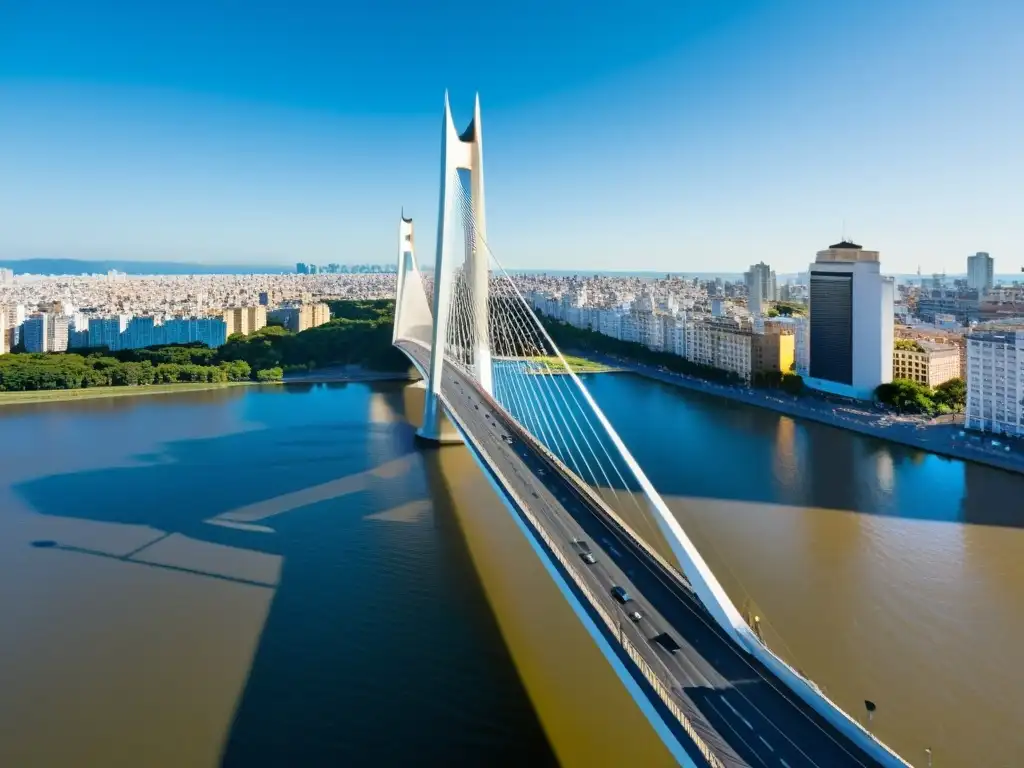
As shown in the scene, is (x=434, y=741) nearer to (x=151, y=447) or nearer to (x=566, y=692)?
(x=566, y=692)

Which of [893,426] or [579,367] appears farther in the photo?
[579,367]

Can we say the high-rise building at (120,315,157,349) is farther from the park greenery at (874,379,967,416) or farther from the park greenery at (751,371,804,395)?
the park greenery at (874,379,967,416)

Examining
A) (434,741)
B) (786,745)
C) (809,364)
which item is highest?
(809,364)

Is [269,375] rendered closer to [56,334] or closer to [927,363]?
[56,334]

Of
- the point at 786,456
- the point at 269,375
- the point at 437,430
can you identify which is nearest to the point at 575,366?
the point at 269,375

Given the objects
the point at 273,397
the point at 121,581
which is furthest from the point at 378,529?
the point at 273,397

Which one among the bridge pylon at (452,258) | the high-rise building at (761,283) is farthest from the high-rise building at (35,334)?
the high-rise building at (761,283)
